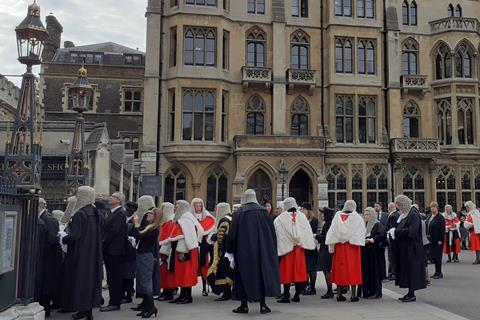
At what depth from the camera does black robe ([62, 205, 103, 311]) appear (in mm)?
7332

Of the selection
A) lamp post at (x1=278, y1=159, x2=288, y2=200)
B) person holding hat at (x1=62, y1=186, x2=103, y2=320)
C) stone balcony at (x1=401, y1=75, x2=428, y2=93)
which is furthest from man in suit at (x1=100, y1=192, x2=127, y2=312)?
stone balcony at (x1=401, y1=75, x2=428, y2=93)

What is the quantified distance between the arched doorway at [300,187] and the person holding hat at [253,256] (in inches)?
696

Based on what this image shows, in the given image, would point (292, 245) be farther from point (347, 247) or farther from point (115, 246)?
point (115, 246)

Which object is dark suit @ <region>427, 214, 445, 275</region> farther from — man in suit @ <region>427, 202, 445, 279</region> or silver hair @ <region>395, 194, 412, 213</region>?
silver hair @ <region>395, 194, 412, 213</region>

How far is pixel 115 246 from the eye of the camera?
27.0ft

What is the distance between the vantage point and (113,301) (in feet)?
28.2

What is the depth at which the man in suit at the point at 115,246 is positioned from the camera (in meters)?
8.23

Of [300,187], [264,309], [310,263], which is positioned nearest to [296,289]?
[310,263]

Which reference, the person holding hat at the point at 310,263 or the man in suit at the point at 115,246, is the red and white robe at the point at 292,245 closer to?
the person holding hat at the point at 310,263

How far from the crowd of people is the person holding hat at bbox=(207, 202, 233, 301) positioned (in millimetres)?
19

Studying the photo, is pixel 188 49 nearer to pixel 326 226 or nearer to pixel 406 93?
pixel 406 93

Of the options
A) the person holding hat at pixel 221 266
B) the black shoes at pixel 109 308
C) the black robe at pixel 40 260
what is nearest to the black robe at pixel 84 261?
the black robe at pixel 40 260

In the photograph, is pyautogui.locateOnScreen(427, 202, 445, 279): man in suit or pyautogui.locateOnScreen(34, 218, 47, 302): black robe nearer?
pyautogui.locateOnScreen(34, 218, 47, 302): black robe

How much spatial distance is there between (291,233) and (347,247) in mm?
1115
